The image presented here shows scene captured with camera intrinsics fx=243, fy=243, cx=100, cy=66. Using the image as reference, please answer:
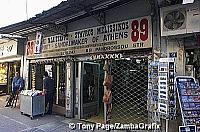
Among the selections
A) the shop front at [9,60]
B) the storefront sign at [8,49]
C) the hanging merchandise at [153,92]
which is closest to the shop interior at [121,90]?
the hanging merchandise at [153,92]

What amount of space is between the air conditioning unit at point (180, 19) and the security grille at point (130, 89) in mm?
1766

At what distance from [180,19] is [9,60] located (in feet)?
38.7

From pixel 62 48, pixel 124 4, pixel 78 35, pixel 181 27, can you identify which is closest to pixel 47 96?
pixel 62 48

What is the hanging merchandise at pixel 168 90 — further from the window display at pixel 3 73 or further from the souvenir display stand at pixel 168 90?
the window display at pixel 3 73

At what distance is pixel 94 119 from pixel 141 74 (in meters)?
2.67

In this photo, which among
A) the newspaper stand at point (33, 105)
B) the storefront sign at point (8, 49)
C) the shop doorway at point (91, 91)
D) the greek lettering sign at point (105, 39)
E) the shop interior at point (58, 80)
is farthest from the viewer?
the storefront sign at point (8, 49)

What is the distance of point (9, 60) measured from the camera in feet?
48.7

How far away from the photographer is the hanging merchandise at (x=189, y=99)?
Answer: 5.41 m

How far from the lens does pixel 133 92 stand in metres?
7.91

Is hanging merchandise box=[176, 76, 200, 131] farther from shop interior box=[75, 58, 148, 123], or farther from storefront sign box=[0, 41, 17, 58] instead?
Result: storefront sign box=[0, 41, 17, 58]

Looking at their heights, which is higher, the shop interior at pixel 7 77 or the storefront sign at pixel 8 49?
the storefront sign at pixel 8 49

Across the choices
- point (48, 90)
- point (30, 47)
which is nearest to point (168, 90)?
point (48, 90)

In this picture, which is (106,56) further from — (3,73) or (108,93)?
(3,73)

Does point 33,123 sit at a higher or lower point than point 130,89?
lower
